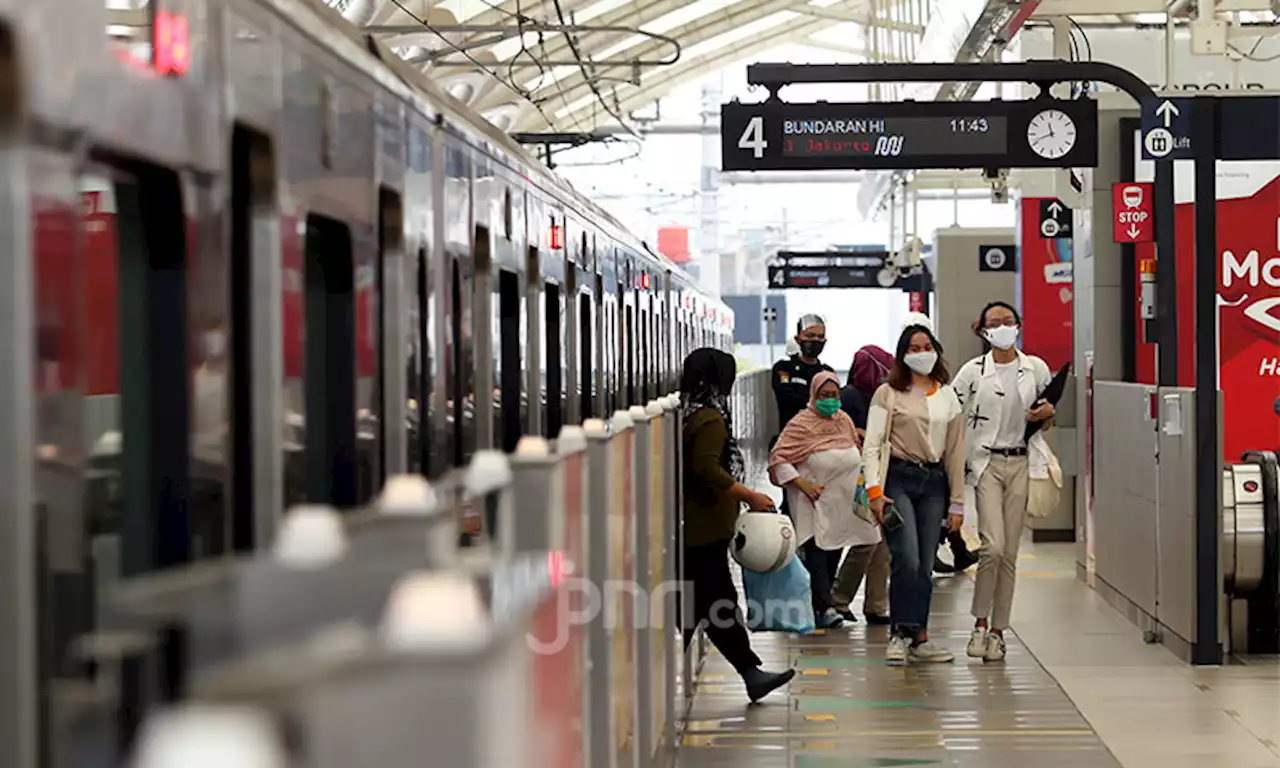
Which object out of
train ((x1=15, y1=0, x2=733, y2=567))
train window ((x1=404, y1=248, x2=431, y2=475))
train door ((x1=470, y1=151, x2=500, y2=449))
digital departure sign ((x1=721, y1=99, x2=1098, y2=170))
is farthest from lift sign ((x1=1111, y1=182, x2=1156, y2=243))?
train window ((x1=404, y1=248, x2=431, y2=475))

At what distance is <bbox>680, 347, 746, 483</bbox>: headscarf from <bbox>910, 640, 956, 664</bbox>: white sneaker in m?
1.72

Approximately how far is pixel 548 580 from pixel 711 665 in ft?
24.8

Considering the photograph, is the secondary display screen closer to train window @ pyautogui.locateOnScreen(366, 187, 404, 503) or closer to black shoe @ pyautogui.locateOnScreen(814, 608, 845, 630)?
black shoe @ pyautogui.locateOnScreen(814, 608, 845, 630)

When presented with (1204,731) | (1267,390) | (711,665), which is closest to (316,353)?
(1204,731)

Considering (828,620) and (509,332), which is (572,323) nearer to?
(509,332)

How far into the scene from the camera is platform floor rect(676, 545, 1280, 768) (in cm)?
728

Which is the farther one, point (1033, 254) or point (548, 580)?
point (1033, 254)

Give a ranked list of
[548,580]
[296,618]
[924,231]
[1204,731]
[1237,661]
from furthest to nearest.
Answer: [924,231] → [1237,661] → [1204,731] → [548,580] → [296,618]

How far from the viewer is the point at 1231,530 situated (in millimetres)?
9203

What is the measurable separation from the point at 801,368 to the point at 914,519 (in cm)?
260

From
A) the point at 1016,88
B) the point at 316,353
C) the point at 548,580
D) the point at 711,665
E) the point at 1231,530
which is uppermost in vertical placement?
the point at 1016,88

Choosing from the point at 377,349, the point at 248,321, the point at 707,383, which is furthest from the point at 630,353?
the point at 248,321

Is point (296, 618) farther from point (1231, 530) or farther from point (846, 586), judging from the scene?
point (846, 586)

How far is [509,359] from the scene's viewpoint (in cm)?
641
